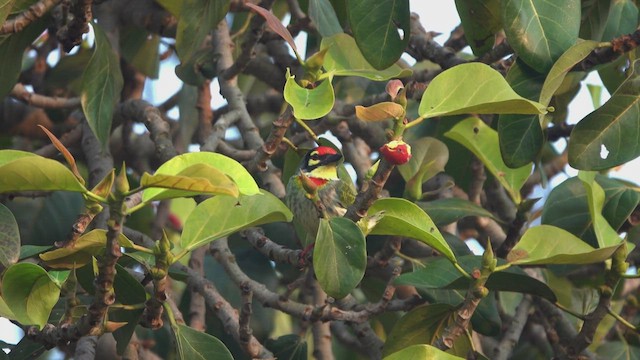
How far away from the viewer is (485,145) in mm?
3492

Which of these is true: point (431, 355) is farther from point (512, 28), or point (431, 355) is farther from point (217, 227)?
point (512, 28)

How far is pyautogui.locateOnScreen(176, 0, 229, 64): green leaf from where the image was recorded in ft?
10.7

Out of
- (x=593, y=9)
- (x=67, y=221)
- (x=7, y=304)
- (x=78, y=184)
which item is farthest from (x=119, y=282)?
(x=593, y=9)

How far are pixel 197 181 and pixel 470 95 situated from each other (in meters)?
0.71

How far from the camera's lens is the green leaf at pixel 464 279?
2.81 m

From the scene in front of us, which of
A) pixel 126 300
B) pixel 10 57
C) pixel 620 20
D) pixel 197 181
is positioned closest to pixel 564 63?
pixel 620 20

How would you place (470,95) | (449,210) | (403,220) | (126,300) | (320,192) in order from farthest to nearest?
(320,192)
(449,210)
(126,300)
(403,220)
(470,95)

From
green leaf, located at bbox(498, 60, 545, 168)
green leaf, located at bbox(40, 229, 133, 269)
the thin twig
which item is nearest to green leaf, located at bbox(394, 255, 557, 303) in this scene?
green leaf, located at bbox(498, 60, 545, 168)

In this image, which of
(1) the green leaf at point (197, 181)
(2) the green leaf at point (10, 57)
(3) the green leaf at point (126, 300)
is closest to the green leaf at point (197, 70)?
(2) the green leaf at point (10, 57)

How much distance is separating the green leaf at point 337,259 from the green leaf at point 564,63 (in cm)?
69

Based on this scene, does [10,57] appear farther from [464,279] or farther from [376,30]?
[464,279]

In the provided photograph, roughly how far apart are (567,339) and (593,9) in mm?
1255

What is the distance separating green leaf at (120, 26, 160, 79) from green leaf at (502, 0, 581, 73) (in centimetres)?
227

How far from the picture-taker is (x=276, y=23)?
2.47 meters
